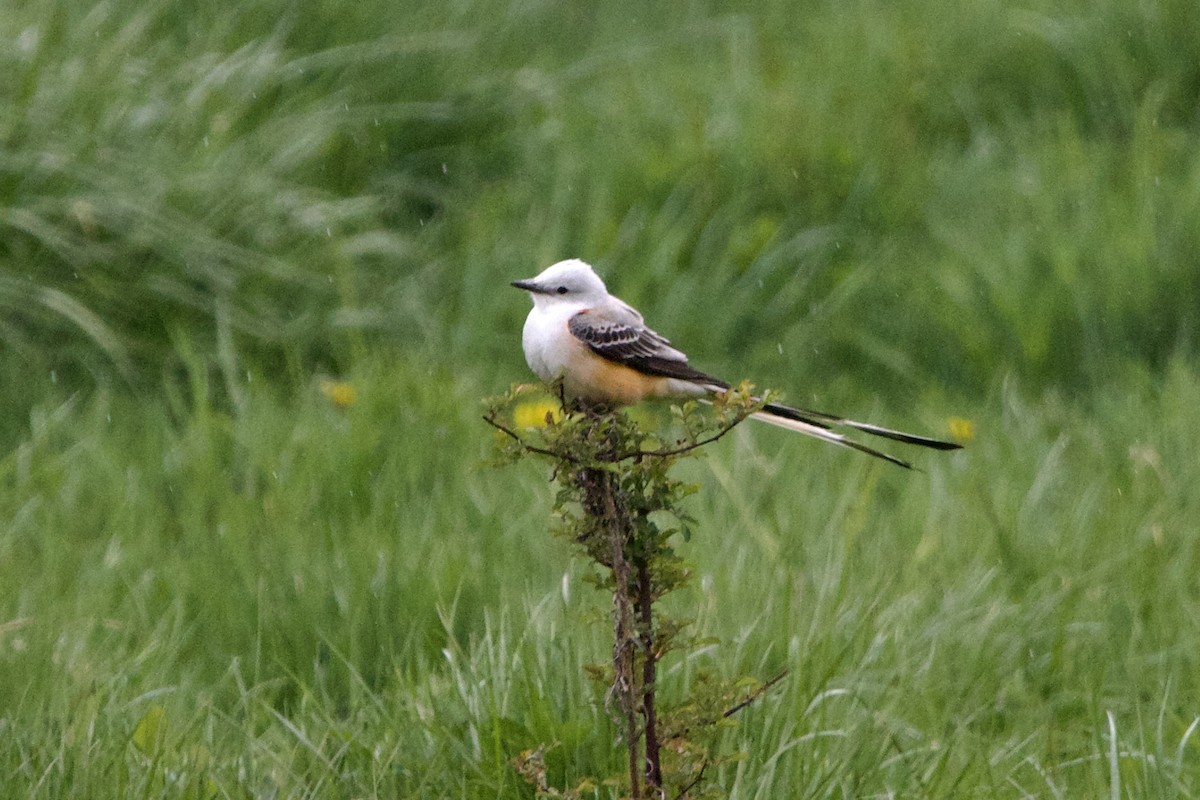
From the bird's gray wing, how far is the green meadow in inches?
20.7

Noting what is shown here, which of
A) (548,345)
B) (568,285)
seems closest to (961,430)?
(568,285)

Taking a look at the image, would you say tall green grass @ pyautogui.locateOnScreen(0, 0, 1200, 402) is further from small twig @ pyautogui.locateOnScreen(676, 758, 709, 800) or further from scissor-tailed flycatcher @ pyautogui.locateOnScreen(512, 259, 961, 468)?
small twig @ pyautogui.locateOnScreen(676, 758, 709, 800)

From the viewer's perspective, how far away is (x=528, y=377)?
241 inches

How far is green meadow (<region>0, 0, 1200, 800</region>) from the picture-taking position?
3.68m

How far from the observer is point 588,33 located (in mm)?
8742

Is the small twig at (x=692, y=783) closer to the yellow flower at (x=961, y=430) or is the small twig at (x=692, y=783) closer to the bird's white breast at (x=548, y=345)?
the bird's white breast at (x=548, y=345)

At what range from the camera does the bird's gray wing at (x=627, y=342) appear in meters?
3.86

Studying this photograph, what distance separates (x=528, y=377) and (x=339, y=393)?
684mm

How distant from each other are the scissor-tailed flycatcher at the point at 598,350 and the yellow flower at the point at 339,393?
1.85 meters

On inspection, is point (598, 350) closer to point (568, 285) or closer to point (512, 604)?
point (568, 285)

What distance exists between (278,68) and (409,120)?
557mm

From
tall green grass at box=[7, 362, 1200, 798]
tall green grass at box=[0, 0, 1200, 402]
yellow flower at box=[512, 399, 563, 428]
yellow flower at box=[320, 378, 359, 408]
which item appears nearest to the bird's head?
tall green grass at box=[7, 362, 1200, 798]

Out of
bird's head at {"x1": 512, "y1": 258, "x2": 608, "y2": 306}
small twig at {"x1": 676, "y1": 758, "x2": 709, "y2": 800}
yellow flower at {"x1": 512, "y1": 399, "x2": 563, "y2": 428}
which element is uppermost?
bird's head at {"x1": 512, "y1": 258, "x2": 608, "y2": 306}

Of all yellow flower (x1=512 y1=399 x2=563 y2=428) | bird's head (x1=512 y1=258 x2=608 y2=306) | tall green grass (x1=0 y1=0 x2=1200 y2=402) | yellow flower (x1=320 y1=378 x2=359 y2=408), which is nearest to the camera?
bird's head (x1=512 y1=258 x2=608 y2=306)
